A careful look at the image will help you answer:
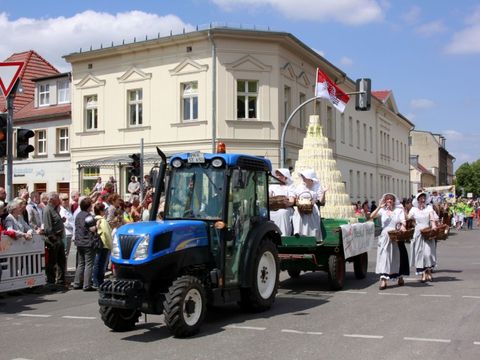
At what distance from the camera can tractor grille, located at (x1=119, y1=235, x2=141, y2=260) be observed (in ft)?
24.7

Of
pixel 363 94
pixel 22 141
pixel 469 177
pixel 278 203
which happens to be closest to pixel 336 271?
pixel 278 203

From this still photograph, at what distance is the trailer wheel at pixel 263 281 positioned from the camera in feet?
29.3

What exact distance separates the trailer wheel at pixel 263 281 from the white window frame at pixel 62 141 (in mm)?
26842

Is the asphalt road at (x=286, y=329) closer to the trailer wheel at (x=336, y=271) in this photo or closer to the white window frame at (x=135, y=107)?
the trailer wheel at (x=336, y=271)

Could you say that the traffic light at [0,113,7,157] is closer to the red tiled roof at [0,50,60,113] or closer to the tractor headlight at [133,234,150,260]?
the tractor headlight at [133,234,150,260]

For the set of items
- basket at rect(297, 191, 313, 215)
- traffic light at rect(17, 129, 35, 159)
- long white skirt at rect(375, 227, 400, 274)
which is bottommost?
long white skirt at rect(375, 227, 400, 274)

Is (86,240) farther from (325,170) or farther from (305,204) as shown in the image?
(325,170)

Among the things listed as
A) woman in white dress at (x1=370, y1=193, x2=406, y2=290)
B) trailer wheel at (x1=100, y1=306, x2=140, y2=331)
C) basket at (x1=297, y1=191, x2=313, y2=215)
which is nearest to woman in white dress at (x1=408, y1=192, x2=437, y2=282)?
woman in white dress at (x1=370, y1=193, x2=406, y2=290)

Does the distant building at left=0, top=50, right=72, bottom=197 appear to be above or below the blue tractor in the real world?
above

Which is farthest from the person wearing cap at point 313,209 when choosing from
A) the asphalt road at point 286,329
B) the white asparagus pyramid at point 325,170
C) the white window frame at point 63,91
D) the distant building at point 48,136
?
the white window frame at point 63,91

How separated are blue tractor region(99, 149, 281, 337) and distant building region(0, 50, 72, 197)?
85.8ft

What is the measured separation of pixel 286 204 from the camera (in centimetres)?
1116

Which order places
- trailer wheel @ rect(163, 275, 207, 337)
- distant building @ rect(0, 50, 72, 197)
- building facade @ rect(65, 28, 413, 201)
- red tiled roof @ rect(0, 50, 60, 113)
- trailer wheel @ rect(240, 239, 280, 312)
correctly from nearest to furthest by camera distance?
trailer wheel @ rect(163, 275, 207, 337)
trailer wheel @ rect(240, 239, 280, 312)
building facade @ rect(65, 28, 413, 201)
distant building @ rect(0, 50, 72, 197)
red tiled roof @ rect(0, 50, 60, 113)

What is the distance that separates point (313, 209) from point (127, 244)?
4959mm
